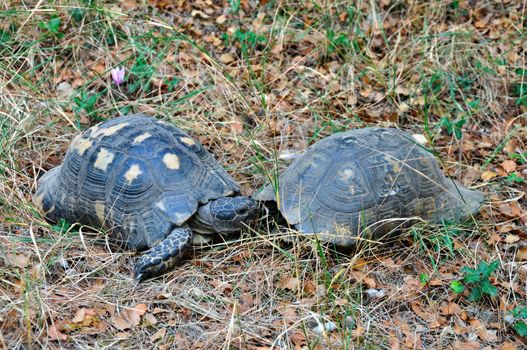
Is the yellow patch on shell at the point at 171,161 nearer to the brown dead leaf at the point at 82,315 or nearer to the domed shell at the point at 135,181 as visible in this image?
the domed shell at the point at 135,181

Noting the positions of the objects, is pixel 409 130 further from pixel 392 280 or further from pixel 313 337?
pixel 313 337

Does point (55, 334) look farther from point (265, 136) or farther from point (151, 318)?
point (265, 136)

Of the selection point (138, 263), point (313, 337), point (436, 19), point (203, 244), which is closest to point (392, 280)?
point (313, 337)

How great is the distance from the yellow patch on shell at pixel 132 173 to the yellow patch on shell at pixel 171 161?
19cm

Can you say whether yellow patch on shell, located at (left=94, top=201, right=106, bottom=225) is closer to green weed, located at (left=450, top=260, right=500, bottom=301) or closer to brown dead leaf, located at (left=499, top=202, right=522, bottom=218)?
green weed, located at (left=450, top=260, right=500, bottom=301)

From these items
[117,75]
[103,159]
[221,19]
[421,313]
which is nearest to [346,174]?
[421,313]

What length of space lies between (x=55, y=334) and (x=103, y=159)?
1.42 m

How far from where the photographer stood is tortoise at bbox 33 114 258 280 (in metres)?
4.59

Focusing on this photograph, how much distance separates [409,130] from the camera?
609 centimetres

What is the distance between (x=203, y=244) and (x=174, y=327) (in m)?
0.86

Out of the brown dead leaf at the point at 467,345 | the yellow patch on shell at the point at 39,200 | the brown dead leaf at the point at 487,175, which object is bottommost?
the yellow patch on shell at the point at 39,200

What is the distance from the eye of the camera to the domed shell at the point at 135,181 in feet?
15.2

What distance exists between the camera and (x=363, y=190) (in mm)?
4613

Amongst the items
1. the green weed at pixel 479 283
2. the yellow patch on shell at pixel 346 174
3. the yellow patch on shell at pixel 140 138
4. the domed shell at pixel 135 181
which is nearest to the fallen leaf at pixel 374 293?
the green weed at pixel 479 283
